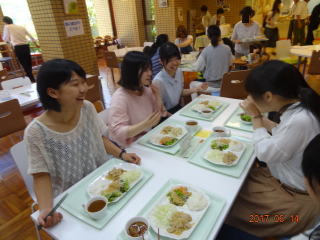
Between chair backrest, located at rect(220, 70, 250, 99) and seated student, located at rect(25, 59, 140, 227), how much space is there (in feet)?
5.35

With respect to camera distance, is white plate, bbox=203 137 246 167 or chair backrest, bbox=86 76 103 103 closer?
white plate, bbox=203 137 246 167

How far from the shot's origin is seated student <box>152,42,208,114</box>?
219 cm

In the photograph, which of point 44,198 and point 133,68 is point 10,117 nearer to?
point 133,68

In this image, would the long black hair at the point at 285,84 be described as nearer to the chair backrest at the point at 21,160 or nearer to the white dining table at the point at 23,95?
the chair backrest at the point at 21,160

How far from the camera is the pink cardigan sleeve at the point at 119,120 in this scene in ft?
5.07

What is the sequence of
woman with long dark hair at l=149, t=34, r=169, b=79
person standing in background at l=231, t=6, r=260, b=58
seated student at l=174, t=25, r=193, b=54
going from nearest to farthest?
woman with long dark hair at l=149, t=34, r=169, b=79 < person standing in background at l=231, t=6, r=260, b=58 < seated student at l=174, t=25, r=193, b=54

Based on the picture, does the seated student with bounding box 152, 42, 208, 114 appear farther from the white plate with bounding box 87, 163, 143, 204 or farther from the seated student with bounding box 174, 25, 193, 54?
the seated student with bounding box 174, 25, 193, 54

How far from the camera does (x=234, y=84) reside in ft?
8.32

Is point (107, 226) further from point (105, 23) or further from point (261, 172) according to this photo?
point (105, 23)

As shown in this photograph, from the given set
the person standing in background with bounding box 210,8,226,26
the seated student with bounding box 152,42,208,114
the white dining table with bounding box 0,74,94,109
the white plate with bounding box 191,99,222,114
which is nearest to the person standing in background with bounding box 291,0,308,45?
the person standing in background with bounding box 210,8,226,26

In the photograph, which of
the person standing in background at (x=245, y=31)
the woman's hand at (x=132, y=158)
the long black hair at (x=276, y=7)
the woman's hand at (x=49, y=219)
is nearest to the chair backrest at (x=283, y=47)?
the person standing in background at (x=245, y=31)

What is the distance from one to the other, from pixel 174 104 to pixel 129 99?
78cm
